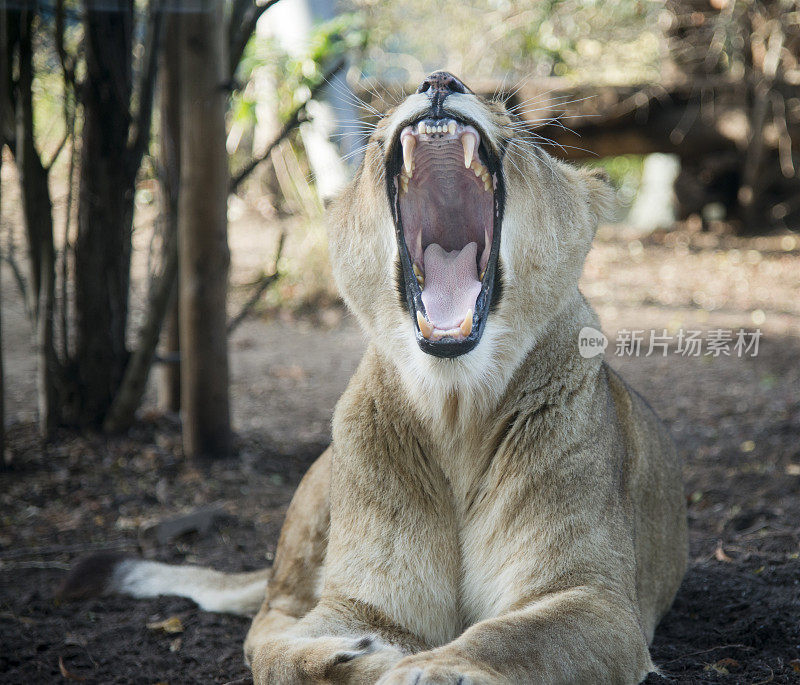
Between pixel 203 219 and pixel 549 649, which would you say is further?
pixel 203 219

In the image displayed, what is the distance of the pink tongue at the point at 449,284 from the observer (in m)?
3.04

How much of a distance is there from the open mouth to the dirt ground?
4.24ft

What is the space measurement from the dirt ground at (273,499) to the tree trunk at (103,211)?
461 millimetres

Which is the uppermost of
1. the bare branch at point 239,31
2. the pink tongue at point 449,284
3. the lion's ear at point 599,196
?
the bare branch at point 239,31

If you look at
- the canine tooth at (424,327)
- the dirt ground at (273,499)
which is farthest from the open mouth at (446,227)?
the dirt ground at (273,499)

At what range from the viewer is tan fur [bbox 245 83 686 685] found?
276 centimetres

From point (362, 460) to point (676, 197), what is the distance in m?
12.2

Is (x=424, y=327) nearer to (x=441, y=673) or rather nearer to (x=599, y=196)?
(x=599, y=196)

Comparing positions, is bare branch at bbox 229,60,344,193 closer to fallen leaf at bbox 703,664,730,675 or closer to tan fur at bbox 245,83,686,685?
tan fur at bbox 245,83,686,685

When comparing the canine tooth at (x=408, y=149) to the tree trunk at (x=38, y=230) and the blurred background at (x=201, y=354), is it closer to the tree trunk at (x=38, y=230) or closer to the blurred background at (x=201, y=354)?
the blurred background at (x=201, y=354)

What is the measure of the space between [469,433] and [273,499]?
257 cm

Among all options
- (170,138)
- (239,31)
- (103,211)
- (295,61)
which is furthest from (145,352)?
(295,61)

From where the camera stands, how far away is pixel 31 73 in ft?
17.1

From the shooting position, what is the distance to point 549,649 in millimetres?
2475
